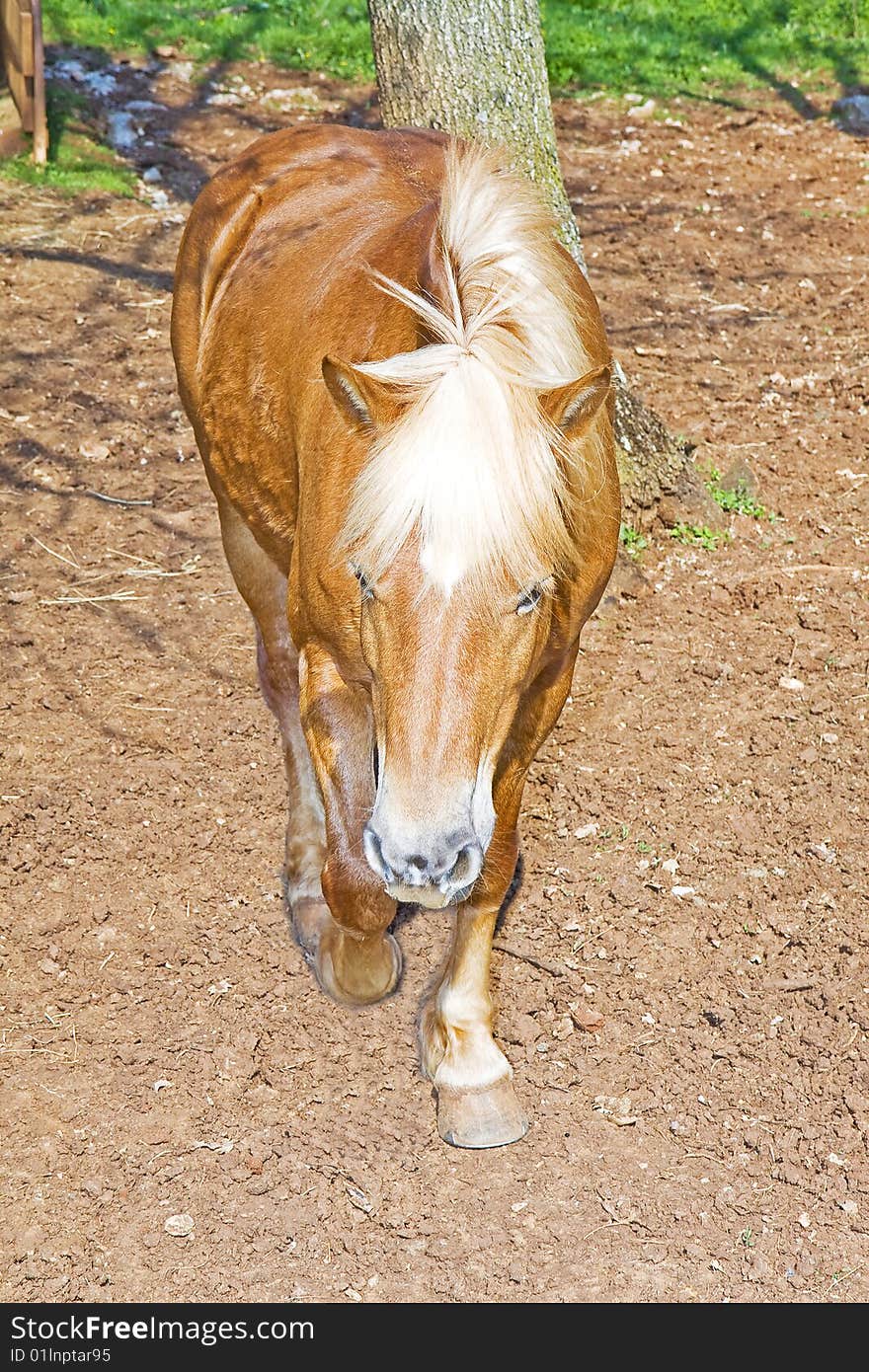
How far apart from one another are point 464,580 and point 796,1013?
1.82m

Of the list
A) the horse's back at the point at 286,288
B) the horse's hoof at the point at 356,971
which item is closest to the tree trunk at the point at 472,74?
the horse's back at the point at 286,288

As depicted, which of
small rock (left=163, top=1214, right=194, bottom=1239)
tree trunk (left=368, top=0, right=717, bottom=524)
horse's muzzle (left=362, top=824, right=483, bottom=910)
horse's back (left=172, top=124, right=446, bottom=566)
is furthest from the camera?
tree trunk (left=368, top=0, right=717, bottom=524)

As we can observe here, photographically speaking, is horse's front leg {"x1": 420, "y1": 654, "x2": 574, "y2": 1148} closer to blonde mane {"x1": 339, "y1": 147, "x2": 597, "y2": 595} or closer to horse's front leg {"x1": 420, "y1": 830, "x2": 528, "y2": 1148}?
horse's front leg {"x1": 420, "y1": 830, "x2": 528, "y2": 1148}

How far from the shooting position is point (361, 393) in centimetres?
266

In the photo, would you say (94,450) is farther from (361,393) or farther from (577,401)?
(577,401)

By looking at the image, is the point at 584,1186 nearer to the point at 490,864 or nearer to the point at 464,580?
the point at 490,864

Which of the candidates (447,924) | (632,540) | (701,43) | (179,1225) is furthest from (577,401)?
(701,43)

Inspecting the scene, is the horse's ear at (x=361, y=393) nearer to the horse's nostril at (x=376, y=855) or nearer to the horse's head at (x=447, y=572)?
the horse's head at (x=447, y=572)

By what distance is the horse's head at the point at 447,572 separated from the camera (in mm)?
2477

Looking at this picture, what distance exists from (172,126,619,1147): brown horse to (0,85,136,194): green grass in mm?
4266

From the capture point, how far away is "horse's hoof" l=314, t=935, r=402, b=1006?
3.58 metres

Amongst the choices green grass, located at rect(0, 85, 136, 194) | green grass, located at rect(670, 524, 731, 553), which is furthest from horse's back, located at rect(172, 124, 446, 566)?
green grass, located at rect(0, 85, 136, 194)

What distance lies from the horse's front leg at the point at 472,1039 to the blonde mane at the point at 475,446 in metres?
1.04

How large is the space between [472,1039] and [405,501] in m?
1.57
